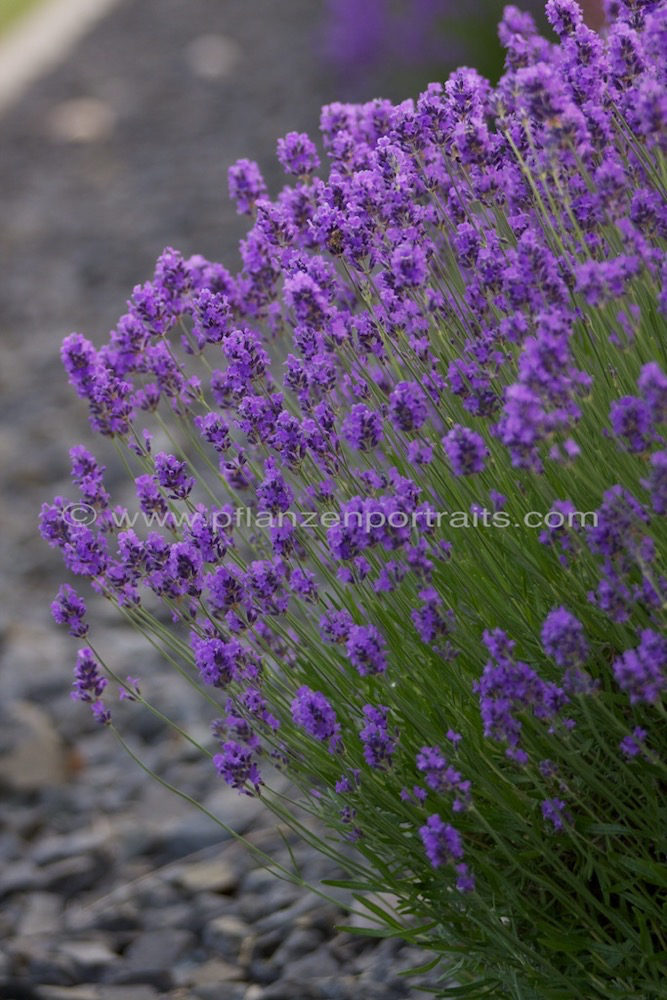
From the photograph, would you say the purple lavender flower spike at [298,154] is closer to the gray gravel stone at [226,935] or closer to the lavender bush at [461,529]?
the lavender bush at [461,529]

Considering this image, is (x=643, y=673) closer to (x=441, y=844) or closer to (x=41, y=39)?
(x=441, y=844)

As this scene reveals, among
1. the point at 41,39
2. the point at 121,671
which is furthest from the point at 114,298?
the point at 41,39

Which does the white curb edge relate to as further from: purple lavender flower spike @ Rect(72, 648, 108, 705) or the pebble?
purple lavender flower spike @ Rect(72, 648, 108, 705)

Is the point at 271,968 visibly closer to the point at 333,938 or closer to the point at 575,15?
the point at 333,938

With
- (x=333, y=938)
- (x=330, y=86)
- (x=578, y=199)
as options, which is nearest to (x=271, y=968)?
(x=333, y=938)

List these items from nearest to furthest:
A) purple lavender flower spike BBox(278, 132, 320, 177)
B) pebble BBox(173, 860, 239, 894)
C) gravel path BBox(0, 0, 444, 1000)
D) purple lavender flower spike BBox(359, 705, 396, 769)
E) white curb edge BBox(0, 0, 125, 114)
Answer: purple lavender flower spike BBox(359, 705, 396, 769)
purple lavender flower spike BBox(278, 132, 320, 177)
gravel path BBox(0, 0, 444, 1000)
pebble BBox(173, 860, 239, 894)
white curb edge BBox(0, 0, 125, 114)

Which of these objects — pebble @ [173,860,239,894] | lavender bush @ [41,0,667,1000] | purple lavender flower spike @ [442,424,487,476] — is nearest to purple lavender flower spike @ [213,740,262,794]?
lavender bush @ [41,0,667,1000]
